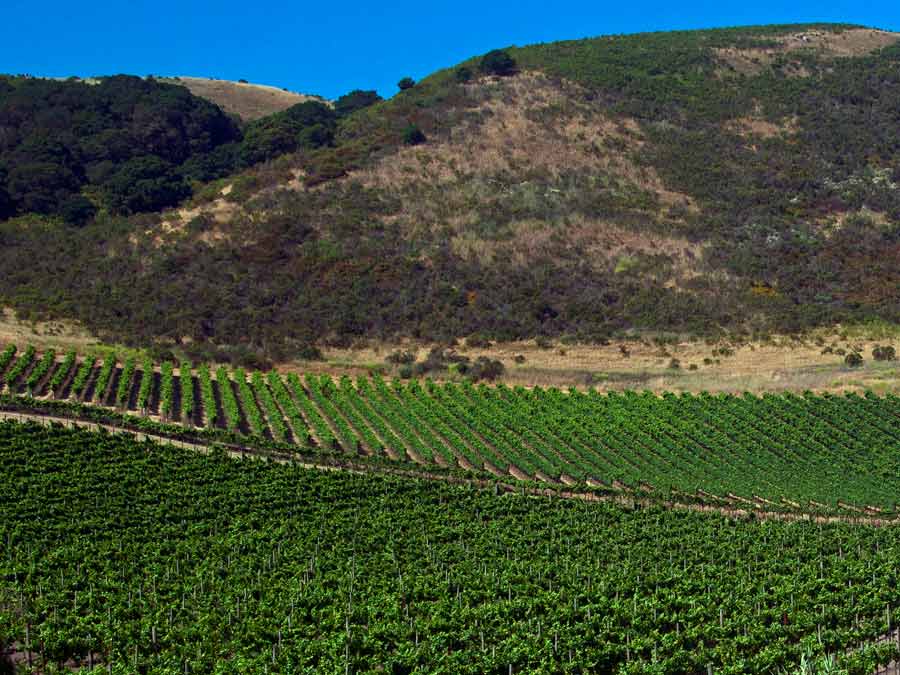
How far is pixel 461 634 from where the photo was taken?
105ft

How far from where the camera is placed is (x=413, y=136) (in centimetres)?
12081

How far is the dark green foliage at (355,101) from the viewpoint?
6176 inches

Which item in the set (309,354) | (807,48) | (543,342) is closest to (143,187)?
(309,354)

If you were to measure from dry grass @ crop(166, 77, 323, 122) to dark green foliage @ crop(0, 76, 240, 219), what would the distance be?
75.7ft

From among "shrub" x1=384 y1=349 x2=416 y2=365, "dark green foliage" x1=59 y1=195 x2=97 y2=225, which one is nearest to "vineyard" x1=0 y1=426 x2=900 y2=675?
"shrub" x1=384 y1=349 x2=416 y2=365

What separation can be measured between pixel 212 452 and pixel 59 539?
12.5m

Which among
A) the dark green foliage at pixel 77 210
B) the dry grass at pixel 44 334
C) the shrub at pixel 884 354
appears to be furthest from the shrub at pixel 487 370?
the dark green foliage at pixel 77 210

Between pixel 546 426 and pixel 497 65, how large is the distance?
286 ft

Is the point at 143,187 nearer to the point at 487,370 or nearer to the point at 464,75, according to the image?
the point at 464,75

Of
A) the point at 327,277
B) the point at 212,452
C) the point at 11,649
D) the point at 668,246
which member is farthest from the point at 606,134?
the point at 11,649

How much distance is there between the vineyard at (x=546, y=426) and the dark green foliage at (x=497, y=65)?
78658 millimetres

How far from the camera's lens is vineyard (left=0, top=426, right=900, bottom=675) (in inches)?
1220

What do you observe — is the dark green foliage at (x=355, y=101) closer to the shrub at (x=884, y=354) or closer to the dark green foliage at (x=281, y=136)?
the dark green foliage at (x=281, y=136)

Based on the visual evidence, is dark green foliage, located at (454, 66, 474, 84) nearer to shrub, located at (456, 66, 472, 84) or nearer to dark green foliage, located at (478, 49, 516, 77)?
shrub, located at (456, 66, 472, 84)
